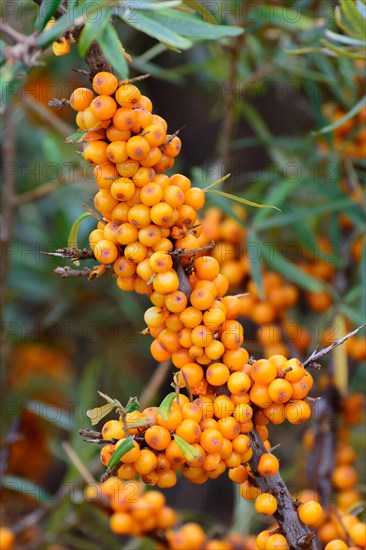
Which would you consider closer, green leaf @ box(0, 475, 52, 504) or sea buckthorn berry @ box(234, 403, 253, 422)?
sea buckthorn berry @ box(234, 403, 253, 422)

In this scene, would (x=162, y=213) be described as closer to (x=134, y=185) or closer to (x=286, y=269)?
(x=134, y=185)

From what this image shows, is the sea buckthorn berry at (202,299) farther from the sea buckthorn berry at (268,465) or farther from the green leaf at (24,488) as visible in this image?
the green leaf at (24,488)

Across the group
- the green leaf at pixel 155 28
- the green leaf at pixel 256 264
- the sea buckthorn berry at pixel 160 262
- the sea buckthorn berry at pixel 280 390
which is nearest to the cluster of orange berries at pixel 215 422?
the sea buckthorn berry at pixel 280 390

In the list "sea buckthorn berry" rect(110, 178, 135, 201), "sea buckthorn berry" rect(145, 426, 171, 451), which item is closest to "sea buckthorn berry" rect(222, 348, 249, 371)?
"sea buckthorn berry" rect(145, 426, 171, 451)

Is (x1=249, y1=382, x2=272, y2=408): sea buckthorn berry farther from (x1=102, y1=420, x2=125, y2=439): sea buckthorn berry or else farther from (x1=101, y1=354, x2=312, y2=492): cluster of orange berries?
(x1=102, y1=420, x2=125, y2=439): sea buckthorn berry

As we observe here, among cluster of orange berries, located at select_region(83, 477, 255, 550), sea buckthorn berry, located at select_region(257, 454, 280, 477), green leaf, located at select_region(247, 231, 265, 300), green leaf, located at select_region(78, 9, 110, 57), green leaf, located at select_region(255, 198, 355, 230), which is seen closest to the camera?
green leaf, located at select_region(78, 9, 110, 57)

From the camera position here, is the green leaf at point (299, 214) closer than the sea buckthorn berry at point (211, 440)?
No

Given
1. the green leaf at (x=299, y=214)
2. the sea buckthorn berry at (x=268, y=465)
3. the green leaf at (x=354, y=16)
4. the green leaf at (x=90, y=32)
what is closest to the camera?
the green leaf at (x=90, y=32)

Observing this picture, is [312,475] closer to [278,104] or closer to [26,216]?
[26,216]
